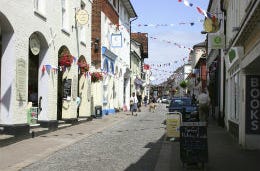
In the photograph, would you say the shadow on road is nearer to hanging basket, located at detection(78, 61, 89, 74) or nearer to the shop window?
the shop window

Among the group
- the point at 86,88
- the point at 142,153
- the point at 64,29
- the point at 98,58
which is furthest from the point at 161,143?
the point at 98,58

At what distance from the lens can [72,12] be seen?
2272 centimetres

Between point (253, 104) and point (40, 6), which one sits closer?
point (253, 104)

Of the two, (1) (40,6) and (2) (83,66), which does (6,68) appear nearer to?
(1) (40,6)

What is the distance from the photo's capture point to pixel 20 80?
52.7 ft

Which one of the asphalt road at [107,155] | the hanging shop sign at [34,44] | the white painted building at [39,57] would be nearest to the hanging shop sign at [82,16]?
the white painted building at [39,57]

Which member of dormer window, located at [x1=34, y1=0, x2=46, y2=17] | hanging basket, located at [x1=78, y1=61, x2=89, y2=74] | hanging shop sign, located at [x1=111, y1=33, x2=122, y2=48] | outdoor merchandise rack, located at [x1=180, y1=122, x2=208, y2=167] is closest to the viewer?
outdoor merchandise rack, located at [x1=180, y1=122, x2=208, y2=167]

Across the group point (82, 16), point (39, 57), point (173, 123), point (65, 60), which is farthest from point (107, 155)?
point (82, 16)

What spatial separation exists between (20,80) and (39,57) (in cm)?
345

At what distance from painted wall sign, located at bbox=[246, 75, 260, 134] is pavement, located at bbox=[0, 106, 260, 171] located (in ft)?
2.61

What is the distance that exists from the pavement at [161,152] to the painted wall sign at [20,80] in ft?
4.39

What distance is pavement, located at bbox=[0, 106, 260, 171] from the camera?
11547 millimetres

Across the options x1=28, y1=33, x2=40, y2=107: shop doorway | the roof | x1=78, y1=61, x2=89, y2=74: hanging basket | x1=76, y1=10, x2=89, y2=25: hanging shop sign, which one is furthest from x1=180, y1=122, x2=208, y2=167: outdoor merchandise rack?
the roof

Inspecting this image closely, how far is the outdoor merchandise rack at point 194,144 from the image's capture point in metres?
11.2
